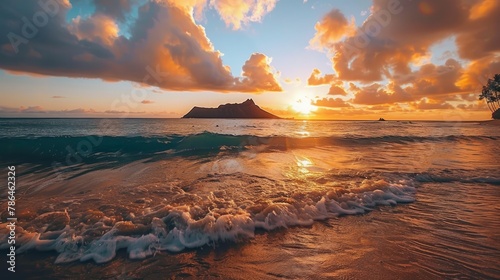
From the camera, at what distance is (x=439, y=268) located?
3537 millimetres

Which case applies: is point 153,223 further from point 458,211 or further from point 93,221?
point 458,211

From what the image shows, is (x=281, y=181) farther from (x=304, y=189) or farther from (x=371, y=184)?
(x=371, y=184)

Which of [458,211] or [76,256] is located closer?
[76,256]

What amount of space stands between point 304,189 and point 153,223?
15.1 feet

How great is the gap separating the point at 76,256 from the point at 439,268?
579 centimetres

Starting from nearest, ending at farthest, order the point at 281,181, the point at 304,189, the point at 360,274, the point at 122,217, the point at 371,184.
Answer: the point at 360,274, the point at 122,217, the point at 304,189, the point at 371,184, the point at 281,181

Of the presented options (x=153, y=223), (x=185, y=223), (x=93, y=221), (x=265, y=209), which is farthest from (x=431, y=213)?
(x=93, y=221)

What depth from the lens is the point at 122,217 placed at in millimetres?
5355

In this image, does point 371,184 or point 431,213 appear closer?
point 431,213

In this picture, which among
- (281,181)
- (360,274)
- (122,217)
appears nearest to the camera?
(360,274)

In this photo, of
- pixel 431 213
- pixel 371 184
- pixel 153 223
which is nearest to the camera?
pixel 153 223

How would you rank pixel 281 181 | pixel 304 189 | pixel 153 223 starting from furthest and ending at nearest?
pixel 281 181 → pixel 304 189 → pixel 153 223

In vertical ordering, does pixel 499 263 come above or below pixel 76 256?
above

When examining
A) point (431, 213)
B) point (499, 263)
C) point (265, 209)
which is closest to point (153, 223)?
point (265, 209)
